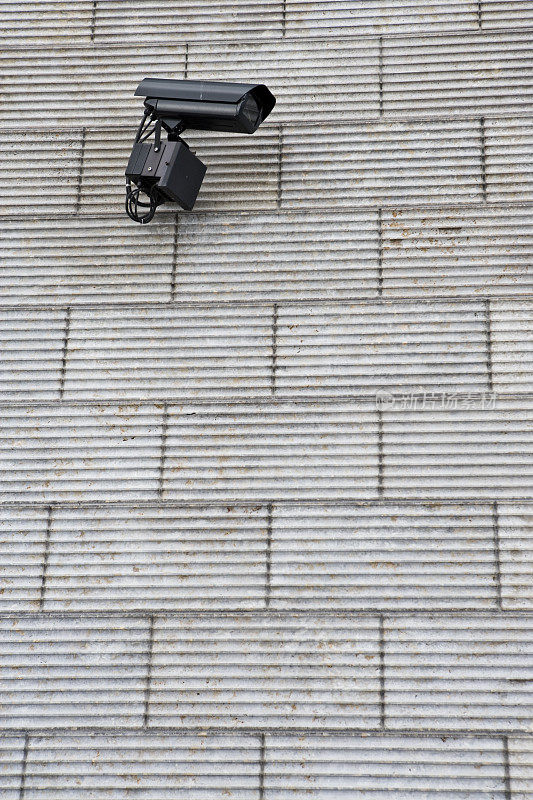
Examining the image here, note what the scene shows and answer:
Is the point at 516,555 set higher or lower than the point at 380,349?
lower

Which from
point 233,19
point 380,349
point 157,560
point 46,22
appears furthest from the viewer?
point 46,22

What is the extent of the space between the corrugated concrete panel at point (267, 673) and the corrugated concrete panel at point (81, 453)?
26.3 inches

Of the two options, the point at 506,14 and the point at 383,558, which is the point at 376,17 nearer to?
the point at 506,14

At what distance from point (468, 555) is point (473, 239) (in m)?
1.39

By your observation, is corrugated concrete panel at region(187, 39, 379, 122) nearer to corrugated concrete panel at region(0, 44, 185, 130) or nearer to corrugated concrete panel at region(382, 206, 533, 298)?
corrugated concrete panel at region(0, 44, 185, 130)

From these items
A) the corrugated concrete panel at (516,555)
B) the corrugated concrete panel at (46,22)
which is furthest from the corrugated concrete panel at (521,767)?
the corrugated concrete panel at (46,22)

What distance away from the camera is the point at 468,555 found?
111 inches

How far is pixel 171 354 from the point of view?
10.0 ft

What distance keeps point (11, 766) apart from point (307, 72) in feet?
10.9

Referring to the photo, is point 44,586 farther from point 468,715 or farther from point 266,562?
point 468,715

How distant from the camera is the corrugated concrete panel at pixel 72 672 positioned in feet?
9.20

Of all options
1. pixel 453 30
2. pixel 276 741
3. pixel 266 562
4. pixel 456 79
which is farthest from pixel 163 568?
pixel 453 30

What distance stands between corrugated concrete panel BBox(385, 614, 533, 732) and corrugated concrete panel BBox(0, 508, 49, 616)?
4.91 feet

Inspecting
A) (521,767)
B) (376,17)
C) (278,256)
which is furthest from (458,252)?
(521,767)
